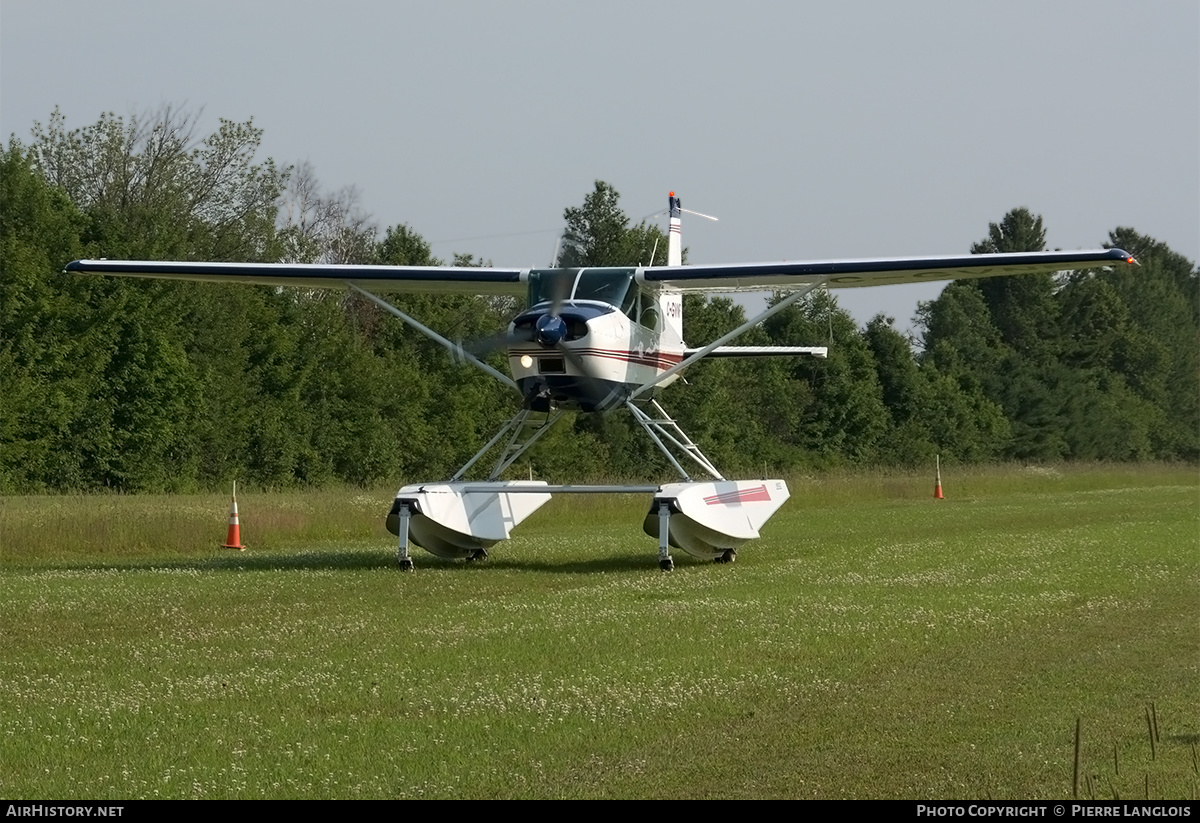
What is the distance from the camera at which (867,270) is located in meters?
16.7

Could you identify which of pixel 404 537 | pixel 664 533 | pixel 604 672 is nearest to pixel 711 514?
pixel 664 533

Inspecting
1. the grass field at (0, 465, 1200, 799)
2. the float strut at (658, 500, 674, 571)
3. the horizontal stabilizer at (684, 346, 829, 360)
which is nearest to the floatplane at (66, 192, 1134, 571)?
the float strut at (658, 500, 674, 571)

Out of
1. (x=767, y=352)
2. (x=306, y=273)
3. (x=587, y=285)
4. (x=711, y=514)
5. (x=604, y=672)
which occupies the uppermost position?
(x=306, y=273)

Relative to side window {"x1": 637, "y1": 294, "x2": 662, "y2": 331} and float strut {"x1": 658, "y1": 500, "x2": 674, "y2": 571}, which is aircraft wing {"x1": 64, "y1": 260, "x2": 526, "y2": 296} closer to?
side window {"x1": 637, "y1": 294, "x2": 662, "y2": 331}

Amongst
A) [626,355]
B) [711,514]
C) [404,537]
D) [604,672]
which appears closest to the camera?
[604,672]

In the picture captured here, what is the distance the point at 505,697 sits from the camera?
27.3ft

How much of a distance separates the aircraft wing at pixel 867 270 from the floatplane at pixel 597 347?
0.02 metres

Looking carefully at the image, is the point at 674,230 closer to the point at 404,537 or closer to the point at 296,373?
the point at 404,537

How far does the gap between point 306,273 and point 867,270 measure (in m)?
6.67

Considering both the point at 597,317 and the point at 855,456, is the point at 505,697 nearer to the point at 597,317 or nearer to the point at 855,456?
the point at 597,317

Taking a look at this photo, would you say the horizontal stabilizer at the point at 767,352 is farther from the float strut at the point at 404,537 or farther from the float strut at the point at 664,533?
the float strut at the point at 404,537

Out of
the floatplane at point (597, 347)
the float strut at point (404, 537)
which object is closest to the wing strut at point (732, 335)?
the floatplane at point (597, 347)

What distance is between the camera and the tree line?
32.8 m

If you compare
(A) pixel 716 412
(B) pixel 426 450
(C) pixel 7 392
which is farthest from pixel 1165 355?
(C) pixel 7 392
